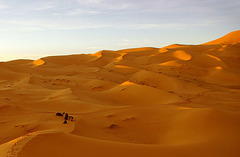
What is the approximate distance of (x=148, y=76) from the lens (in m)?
14.4

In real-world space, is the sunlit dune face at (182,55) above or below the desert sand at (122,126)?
above

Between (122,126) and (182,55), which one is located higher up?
(182,55)

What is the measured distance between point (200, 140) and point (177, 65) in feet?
50.7

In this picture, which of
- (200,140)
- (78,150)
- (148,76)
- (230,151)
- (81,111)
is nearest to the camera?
(78,150)

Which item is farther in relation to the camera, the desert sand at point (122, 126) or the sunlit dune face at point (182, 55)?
the sunlit dune face at point (182, 55)

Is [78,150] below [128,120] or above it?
above

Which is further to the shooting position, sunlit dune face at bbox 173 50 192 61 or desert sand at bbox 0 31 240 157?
sunlit dune face at bbox 173 50 192 61

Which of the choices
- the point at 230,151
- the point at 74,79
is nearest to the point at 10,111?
the point at 230,151

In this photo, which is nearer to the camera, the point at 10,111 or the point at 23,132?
the point at 23,132

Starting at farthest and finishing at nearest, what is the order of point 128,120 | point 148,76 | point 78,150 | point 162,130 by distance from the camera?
point 148,76 → point 128,120 → point 162,130 → point 78,150

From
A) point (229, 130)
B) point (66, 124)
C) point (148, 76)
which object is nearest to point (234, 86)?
point (148, 76)

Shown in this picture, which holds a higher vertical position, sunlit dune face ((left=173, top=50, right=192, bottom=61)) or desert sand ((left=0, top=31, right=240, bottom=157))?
sunlit dune face ((left=173, top=50, right=192, bottom=61))

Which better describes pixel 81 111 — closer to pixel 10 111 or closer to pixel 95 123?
pixel 95 123

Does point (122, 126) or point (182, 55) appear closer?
point (122, 126)
